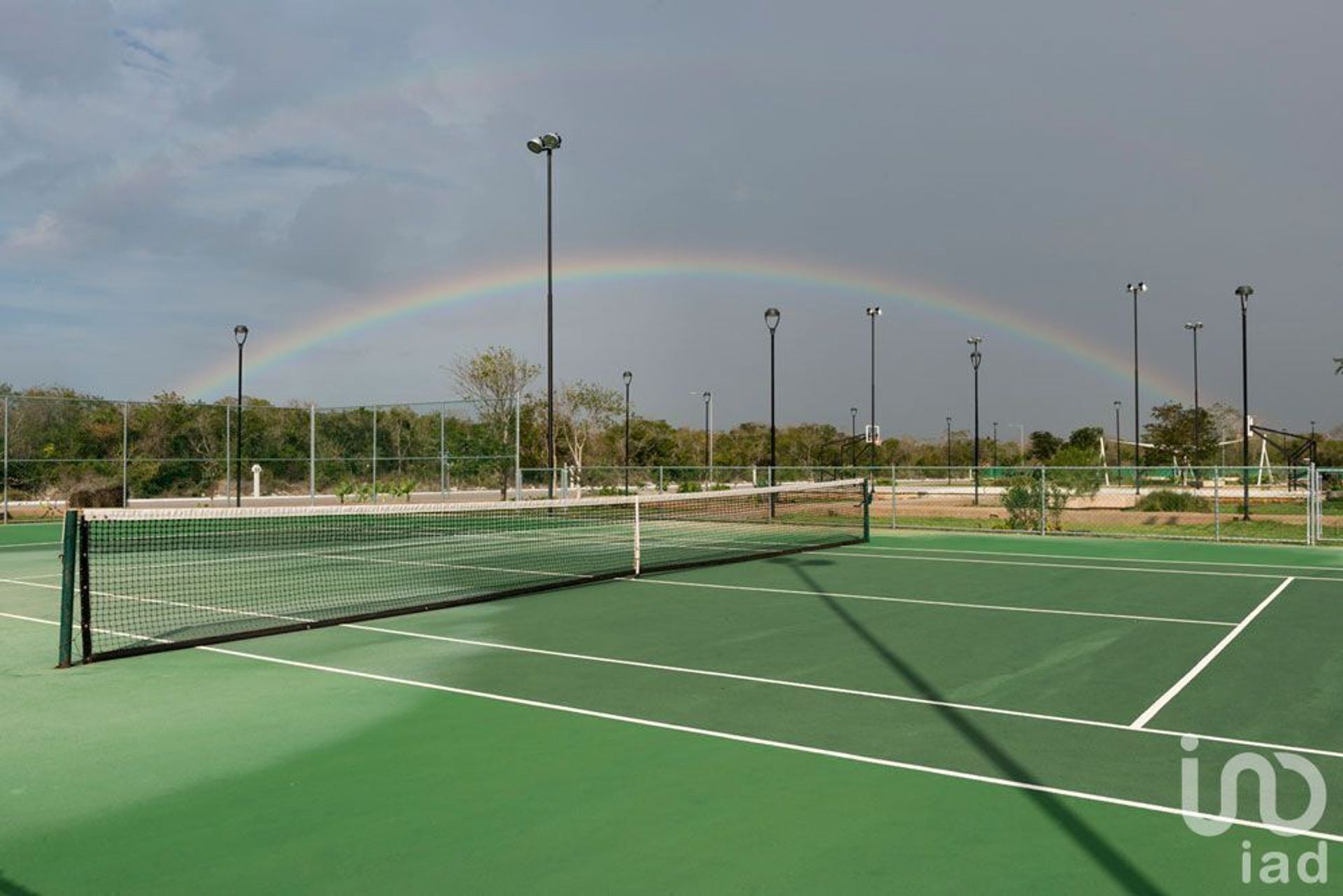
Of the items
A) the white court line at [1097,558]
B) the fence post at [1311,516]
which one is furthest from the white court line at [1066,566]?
the fence post at [1311,516]

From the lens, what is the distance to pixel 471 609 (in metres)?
11.7

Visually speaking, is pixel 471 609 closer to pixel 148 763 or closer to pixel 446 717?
pixel 446 717

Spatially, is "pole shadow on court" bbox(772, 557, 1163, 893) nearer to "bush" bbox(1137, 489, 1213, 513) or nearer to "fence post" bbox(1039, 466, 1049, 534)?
"fence post" bbox(1039, 466, 1049, 534)

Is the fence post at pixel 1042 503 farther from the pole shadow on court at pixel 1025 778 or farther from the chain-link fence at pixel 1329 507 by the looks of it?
the pole shadow on court at pixel 1025 778

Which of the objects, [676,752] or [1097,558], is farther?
[1097,558]

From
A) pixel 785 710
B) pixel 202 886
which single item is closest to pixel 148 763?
pixel 202 886

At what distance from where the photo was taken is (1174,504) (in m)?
31.6

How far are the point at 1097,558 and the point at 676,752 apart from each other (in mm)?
14101

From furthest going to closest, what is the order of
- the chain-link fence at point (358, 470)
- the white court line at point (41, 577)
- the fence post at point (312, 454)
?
the fence post at point (312, 454), the chain-link fence at point (358, 470), the white court line at point (41, 577)

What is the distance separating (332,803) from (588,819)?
1.38 metres

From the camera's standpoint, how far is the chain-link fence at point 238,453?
96.1ft

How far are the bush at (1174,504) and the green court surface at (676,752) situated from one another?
21147 mm

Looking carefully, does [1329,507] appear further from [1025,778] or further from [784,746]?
[784,746]

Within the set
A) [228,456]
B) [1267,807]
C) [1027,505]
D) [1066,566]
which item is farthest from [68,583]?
[228,456]
